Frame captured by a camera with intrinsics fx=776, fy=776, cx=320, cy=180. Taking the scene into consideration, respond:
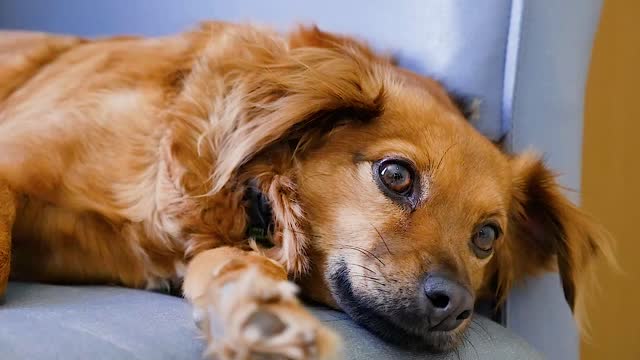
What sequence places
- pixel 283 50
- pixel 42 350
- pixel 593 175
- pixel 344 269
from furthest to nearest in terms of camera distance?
1. pixel 593 175
2. pixel 283 50
3. pixel 344 269
4. pixel 42 350

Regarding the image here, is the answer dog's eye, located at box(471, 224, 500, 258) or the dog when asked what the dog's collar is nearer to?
the dog

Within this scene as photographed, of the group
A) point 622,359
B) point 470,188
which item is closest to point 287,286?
point 470,188

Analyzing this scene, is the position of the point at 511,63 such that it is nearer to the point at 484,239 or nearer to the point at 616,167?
the point at 484,239

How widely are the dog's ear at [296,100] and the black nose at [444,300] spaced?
1.08 feet

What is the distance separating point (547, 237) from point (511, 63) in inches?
14.0

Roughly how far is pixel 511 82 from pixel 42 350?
0.92 metres

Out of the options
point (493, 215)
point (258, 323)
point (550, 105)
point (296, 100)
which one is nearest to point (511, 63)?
point (550, 105)

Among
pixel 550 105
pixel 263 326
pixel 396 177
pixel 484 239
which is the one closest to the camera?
pixel 263 326

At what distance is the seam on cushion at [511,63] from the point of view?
1365 mm

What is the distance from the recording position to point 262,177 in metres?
1.23

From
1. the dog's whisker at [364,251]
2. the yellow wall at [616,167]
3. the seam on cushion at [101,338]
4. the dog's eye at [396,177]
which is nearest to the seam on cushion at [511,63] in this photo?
the dog's eye at [396,177]

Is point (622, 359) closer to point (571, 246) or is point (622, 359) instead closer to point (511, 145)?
point (571, 246)

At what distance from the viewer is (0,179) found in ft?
3.69

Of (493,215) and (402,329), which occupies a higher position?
(493,215)
